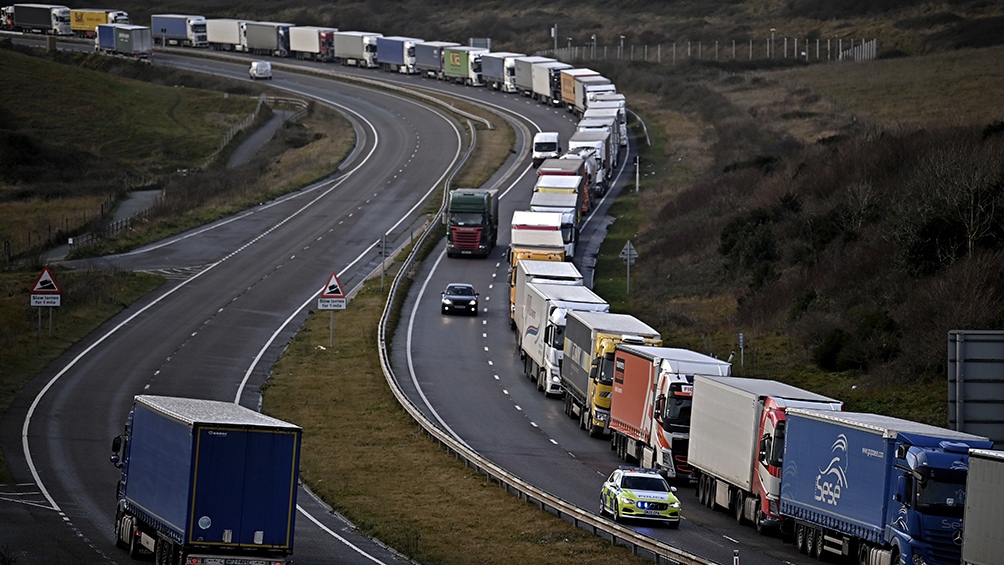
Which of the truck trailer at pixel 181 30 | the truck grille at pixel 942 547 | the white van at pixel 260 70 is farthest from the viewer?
the truck trailer at pixel 181 30

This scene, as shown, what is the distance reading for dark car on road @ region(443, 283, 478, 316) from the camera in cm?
6688

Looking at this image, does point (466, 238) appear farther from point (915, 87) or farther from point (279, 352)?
point (915, 87)

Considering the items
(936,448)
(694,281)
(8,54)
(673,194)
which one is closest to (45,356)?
(694,281)

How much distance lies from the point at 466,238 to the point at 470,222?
105 cm

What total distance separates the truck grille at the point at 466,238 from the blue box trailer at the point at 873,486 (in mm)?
46634

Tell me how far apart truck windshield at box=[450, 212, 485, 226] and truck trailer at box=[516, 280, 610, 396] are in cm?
1882

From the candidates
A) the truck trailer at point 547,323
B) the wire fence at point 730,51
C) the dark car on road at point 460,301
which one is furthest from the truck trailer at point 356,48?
the truck trailer at point 547,323

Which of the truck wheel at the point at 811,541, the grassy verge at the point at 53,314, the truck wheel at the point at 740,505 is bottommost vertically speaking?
the grassy verge at the point at 53,314

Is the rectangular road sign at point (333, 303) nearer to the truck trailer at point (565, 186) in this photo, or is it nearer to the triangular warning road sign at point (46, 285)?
the triangular warning road sign at point (46, 285)

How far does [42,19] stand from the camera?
181625 mm

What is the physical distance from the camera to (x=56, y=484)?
36438 mm

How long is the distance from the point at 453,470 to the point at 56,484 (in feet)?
34.7

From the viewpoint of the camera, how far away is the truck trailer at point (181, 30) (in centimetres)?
17500

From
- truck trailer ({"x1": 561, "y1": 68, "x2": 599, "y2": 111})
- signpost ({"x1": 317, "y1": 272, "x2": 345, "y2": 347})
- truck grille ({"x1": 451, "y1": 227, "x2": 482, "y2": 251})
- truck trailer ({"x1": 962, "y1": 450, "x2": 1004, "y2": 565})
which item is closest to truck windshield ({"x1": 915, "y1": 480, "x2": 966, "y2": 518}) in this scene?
truck trailer ({"x1": 962, "y1": 450, "x2": 1004, "y2": 565})
